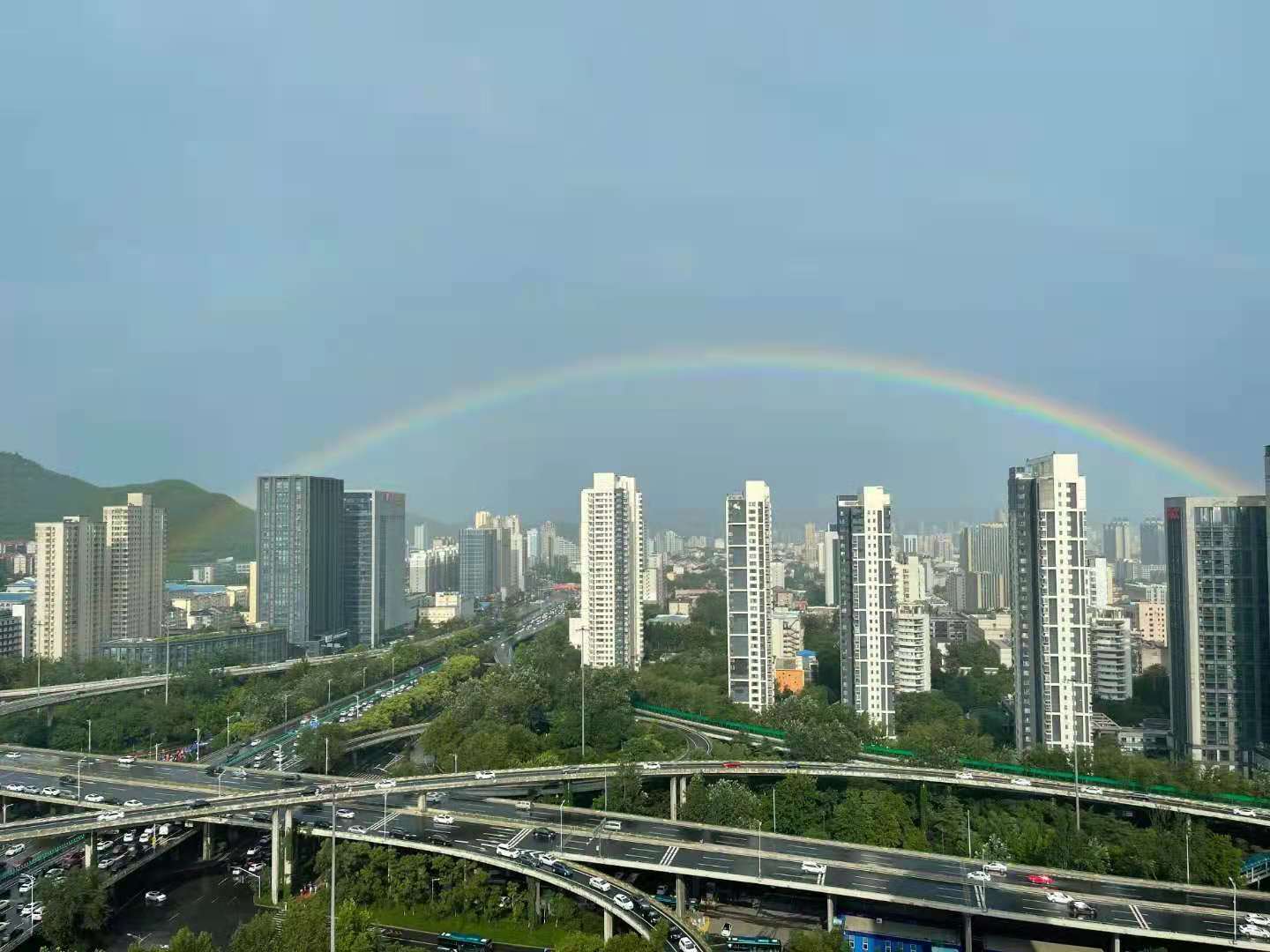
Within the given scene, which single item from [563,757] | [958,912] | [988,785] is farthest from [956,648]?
[958,912]

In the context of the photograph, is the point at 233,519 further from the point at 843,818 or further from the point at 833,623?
the point at 843,818

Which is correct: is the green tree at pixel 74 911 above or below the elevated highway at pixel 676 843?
below

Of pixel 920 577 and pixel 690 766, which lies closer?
pixel 690 766

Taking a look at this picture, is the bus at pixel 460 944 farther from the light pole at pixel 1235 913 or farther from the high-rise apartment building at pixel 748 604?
the high-rise apartment building at pixel 748 604

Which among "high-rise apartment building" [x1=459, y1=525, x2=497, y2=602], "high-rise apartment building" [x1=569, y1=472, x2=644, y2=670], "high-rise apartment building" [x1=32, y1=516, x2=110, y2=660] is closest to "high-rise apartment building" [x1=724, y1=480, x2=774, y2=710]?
"high-rise apartment building" [x1=569, y1=472, x2=644, y2=670]

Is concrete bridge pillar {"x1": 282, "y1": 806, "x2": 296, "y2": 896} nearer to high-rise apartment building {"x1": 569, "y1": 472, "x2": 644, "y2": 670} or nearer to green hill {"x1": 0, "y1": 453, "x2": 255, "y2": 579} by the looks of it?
high-rise apartment building {"x1": 569, "y1": 472, "x2": 644, "y2": 670}

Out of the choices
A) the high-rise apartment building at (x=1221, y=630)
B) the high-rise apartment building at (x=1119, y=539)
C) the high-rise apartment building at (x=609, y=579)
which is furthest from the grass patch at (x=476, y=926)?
the high-rise apartment building at (x=1119, y=539)
